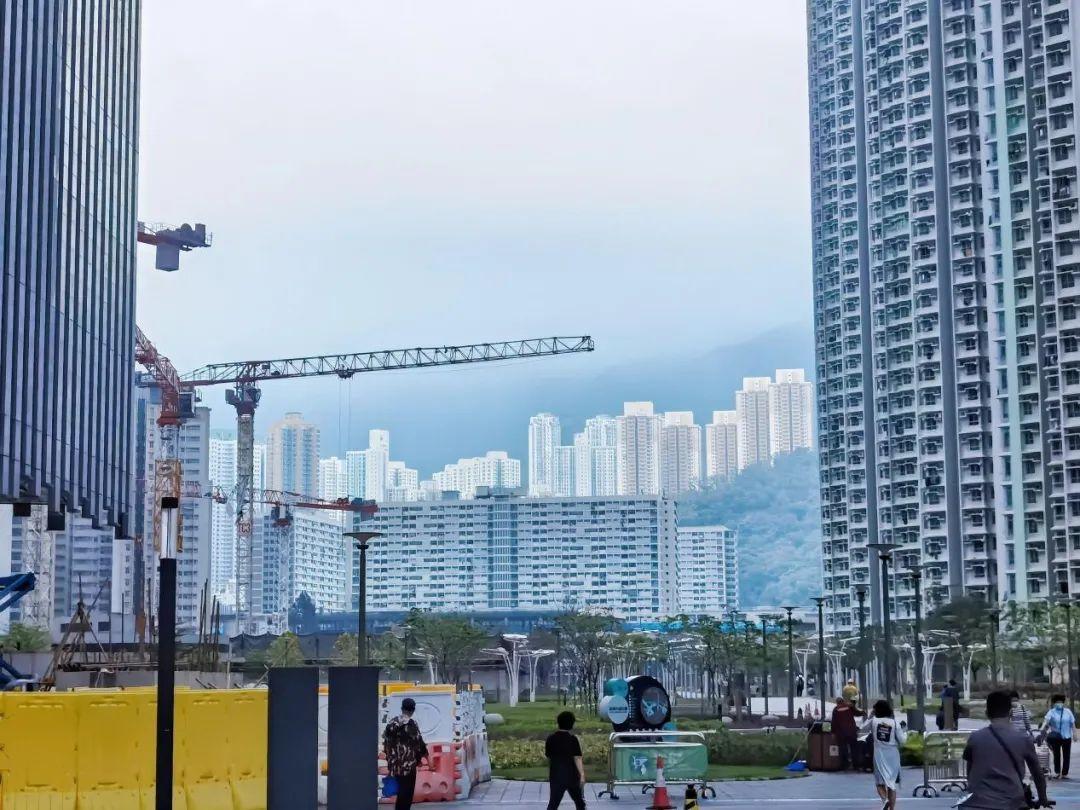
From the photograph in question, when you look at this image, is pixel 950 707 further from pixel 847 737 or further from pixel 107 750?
pixel 107 750

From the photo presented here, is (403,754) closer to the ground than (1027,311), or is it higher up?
closer to the ground

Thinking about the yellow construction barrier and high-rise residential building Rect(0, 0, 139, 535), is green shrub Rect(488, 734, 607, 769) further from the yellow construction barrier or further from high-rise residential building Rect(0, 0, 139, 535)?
high-rise residential building Rect(0, 0, 139, 535)

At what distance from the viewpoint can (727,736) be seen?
3650 centimetres

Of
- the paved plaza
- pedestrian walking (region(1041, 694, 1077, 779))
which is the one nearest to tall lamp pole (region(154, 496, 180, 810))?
the paved plaza

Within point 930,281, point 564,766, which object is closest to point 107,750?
point 564,766

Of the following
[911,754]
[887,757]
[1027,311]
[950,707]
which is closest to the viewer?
[887,757]

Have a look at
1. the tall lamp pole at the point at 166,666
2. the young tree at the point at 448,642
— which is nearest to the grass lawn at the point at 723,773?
the tall lamp pole at the point at 166,666

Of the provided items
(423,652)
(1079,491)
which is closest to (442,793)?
(423,652)

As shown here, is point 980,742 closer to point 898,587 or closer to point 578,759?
point 578,759

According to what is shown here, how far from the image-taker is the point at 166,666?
15.7 m

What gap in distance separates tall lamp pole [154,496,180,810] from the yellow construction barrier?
2.98 meters

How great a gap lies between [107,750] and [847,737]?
16020 millimetres

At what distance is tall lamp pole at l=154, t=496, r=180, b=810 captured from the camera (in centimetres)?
1552

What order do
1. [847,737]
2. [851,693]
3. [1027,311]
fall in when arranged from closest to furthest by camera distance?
[851,693], [847,737], [1027,311]
